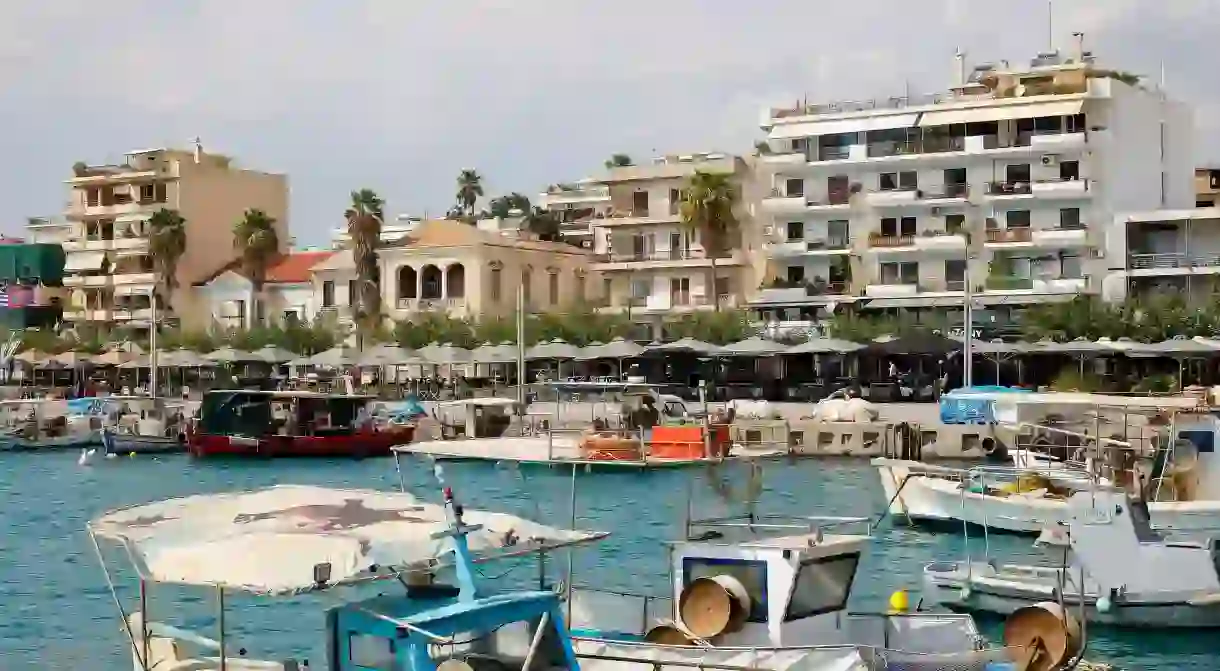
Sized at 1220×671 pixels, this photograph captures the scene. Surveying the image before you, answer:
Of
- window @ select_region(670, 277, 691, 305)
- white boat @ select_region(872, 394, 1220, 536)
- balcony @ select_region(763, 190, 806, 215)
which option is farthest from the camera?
window @ select_region(670, 277, 691, 305)

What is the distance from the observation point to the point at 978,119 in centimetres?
6938

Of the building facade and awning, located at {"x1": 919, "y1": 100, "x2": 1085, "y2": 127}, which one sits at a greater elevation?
awning, located at {"x1": 919, "y1": 100, "x2": 1085, "y2": 127}

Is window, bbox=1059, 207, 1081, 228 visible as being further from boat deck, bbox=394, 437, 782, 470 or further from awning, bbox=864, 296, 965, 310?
boat deck, bbox=394, 437, 782, 470

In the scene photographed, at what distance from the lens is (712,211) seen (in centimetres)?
7688

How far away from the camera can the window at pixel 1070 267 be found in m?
67.8

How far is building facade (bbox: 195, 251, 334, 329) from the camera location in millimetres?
91562

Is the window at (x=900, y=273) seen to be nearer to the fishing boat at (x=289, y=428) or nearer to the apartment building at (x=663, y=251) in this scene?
the apartment building at (x=663, y=251)

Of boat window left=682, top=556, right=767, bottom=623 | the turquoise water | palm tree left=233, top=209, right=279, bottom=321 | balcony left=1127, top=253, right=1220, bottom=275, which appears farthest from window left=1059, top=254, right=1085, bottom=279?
boat window left=682, top=556, right=767, bottom=623

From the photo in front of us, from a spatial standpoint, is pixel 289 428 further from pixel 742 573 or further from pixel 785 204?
pixel 742 573

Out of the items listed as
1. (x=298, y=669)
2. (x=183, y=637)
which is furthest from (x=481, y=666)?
(x=183, y=637)

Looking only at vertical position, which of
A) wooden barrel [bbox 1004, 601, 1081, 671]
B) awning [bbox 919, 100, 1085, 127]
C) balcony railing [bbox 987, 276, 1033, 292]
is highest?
awning [bbox 919, 100, 1085, 127]

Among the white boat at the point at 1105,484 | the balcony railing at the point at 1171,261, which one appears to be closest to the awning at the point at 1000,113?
the balcony railing at the point at 1171,261

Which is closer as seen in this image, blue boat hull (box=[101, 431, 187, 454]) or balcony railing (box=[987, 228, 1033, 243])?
blue boat hull (box=[101, 431, 187, 454])

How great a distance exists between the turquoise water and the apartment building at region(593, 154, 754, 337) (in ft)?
79.7
